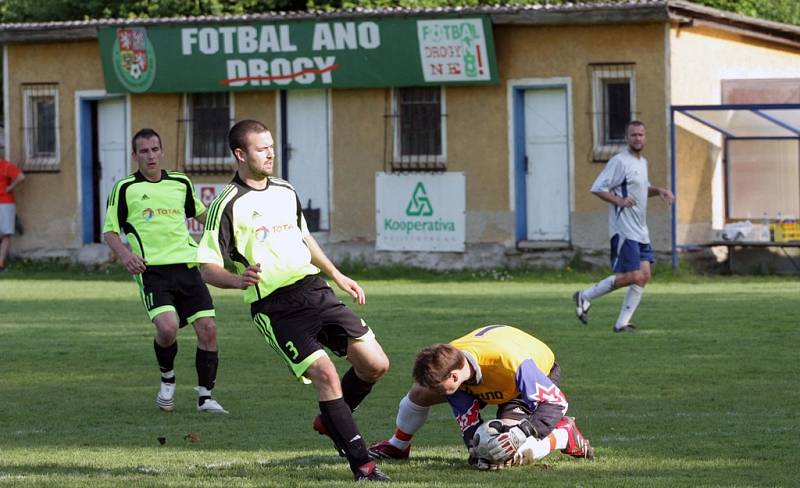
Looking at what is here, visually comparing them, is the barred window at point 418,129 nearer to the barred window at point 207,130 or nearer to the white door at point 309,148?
the white door at point 309,148

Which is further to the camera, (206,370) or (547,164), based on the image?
(547,164)

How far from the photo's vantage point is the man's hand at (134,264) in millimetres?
11180

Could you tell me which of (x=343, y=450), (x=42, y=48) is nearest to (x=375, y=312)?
(x=343, y=450)

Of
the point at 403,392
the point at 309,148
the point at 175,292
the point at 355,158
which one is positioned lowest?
the point at 403,392

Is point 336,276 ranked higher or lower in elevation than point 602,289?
higher

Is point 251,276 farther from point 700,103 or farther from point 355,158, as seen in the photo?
point 355,158

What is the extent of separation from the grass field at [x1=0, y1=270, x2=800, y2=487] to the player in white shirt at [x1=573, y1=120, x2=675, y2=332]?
43cm

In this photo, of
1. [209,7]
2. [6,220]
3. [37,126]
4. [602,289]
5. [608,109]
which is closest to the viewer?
[602,289]

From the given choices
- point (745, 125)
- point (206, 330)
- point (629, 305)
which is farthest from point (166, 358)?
point (745, 125)

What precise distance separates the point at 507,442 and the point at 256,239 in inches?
65.7

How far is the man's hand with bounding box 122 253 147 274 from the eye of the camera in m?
11.2

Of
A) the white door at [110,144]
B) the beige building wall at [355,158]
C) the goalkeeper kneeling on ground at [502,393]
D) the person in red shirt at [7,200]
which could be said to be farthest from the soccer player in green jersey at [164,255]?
the person in red shirt at [7,200]

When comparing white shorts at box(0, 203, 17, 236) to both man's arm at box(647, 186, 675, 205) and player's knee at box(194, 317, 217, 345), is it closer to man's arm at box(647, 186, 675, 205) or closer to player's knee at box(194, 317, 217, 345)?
man's arm at box(647, 186, 675, 205)

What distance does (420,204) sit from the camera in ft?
86.8
